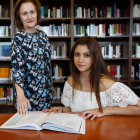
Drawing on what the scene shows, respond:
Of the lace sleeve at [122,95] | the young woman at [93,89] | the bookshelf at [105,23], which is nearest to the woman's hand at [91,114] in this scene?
the young woman at [93,89]

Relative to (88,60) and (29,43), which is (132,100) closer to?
(88,60)

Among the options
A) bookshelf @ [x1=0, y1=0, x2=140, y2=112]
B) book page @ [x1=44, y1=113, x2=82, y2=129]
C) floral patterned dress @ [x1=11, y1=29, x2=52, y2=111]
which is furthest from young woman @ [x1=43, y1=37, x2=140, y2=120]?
bookshelf @ [x1=0, y1=0, x2=140, y2=112]

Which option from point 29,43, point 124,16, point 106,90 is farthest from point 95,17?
point 106,90

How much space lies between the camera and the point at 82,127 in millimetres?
931

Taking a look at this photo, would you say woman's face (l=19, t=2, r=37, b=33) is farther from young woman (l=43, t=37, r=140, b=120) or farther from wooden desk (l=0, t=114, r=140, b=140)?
wooden desk (l=0, t=114, r=140, b=140)

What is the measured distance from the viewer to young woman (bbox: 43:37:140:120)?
1180 millimetres

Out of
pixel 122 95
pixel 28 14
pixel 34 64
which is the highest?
pixel 28 14

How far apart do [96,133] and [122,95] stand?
0.41 metres

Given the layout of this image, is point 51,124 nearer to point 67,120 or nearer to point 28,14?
point 67,120

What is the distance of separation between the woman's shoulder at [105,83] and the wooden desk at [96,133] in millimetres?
316

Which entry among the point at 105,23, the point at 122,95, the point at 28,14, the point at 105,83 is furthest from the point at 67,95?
the point at 105,23

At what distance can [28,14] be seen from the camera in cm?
157

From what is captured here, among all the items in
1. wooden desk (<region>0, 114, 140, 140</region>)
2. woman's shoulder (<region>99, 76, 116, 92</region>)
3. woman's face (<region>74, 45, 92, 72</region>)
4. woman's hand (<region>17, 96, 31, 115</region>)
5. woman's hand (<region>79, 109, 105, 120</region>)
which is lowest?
wooden desk (<region>0, 114, 140, 140</region>)

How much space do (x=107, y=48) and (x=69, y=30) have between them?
751 mm
